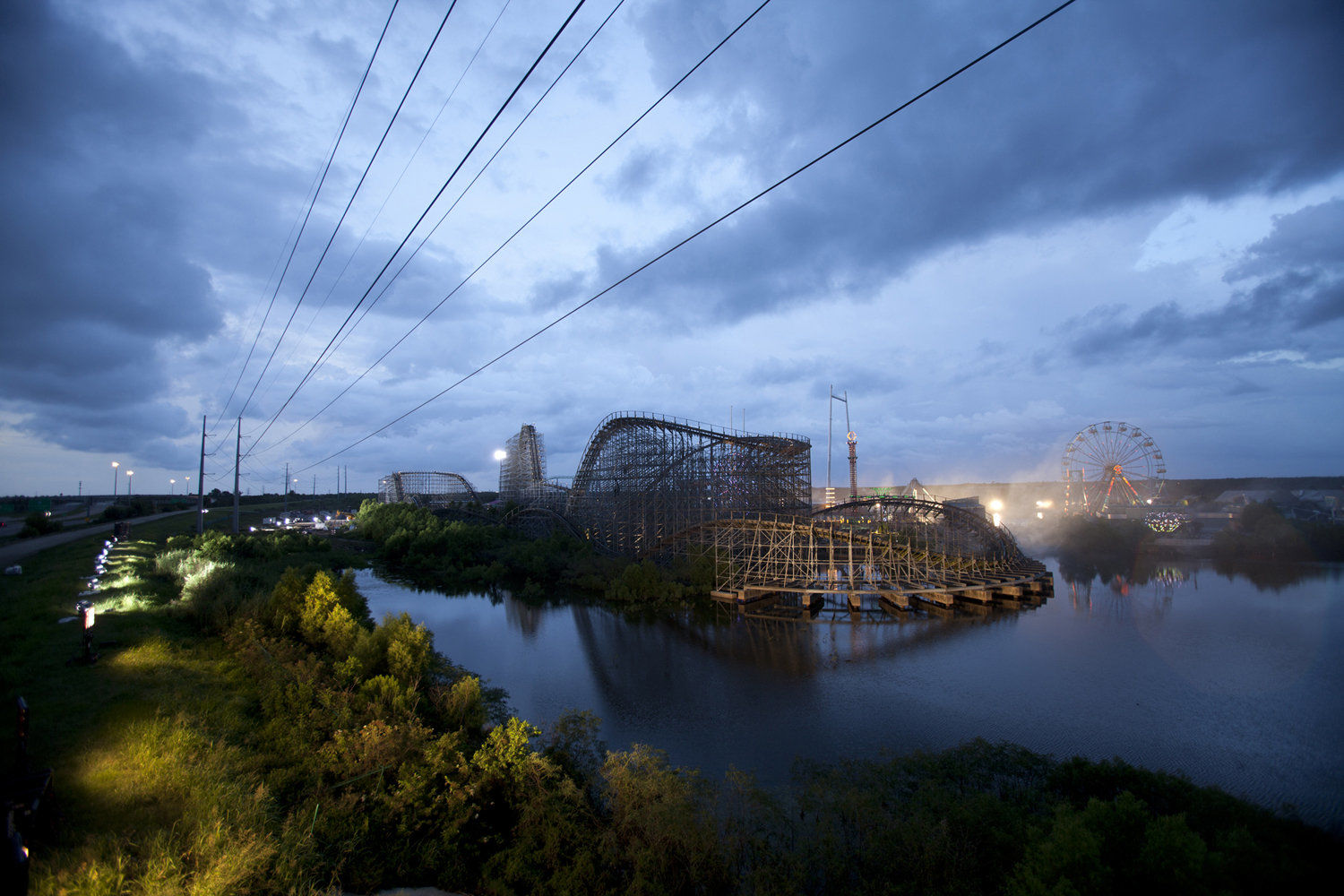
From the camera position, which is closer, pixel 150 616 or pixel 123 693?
pixel 123 693

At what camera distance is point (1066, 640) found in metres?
13.6

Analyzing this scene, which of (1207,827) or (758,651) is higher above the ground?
(1207,827)

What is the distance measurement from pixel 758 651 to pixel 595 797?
727cm

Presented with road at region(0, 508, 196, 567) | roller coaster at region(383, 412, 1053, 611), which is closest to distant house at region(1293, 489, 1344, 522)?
roller coaster at region(383, 412, 1053, 611)

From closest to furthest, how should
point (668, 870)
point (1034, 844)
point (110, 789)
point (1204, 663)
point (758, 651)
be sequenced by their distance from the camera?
point (1034, 844)
point (110, 789)
point (668, 870)
point (1204, 663)
point (758, 651)

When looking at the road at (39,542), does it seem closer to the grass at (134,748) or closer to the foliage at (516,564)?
the grass at (134,748)

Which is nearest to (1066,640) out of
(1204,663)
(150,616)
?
(1204,663)

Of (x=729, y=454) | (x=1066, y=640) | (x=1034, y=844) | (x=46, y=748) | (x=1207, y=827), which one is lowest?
(x=1066, y=640)

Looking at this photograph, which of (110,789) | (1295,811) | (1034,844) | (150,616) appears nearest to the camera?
(1034,844)

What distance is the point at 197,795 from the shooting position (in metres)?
4.50

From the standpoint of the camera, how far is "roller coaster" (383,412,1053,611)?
692 inches

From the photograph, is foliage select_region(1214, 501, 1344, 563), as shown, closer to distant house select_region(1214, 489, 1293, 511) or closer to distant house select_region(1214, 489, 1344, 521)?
distant house select_region(1214, 489, 1344, 521)

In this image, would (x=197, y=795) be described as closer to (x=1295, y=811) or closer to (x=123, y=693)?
(x=123, y=693)

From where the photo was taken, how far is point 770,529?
18.9 metres
